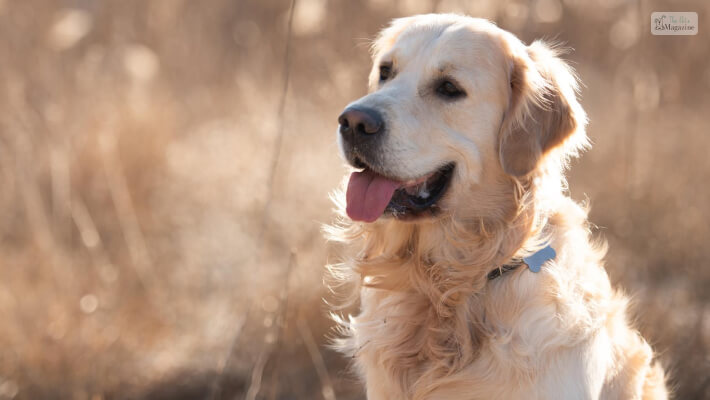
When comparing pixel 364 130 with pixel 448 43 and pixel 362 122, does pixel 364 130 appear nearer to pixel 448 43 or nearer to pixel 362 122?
pixel 362 122

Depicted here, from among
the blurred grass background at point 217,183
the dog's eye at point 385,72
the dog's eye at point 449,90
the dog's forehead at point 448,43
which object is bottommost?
the blurred grass background at point 217,183

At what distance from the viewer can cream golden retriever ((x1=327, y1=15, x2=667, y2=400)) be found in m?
2.09

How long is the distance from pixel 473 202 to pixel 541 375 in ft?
1.87

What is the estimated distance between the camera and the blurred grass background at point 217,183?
3.38m

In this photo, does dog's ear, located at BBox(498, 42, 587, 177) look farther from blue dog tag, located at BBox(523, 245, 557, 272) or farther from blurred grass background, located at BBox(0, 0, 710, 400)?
blurred grass background, located at BBox(0, 0, 710, 400)

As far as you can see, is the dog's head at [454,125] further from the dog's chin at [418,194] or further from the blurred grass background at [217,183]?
the blurred grass background at [217,183]

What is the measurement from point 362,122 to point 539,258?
684 mm

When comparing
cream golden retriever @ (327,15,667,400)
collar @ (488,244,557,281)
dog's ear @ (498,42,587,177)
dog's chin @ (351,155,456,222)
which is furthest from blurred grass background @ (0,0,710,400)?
dog's ear @ (498,42,587,177)

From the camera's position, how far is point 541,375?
198cm

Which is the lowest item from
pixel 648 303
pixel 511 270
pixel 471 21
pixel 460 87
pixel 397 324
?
pixel 648 303

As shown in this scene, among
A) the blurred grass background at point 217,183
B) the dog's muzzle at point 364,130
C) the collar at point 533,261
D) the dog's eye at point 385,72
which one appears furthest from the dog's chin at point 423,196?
the blurred grass background at point 217,183

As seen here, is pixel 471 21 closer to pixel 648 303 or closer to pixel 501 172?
pixel 501 172

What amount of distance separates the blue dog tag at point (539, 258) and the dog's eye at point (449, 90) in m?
0.55

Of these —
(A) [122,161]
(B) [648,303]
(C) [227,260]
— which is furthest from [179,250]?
(B) [648,303]
